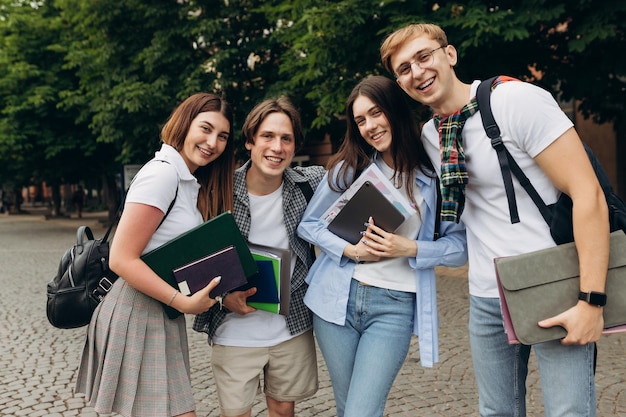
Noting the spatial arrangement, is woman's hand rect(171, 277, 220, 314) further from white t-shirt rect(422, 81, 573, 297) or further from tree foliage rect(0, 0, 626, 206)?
tree foliage rect(0, 0, 626, 206)

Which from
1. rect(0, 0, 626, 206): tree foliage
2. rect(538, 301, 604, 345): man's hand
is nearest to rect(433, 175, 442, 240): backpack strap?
rect(538, 301, 604, 345): man's hand

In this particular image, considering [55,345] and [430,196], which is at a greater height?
[430,196]

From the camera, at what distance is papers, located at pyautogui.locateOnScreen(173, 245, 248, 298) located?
221cm

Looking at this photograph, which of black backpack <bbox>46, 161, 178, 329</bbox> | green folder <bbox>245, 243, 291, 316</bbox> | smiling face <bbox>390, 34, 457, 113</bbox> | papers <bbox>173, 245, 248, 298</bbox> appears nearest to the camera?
smiling face <bbox>390, 34, 457, 113</bbox>

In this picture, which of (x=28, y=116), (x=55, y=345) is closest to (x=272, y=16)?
(x=55, y=345)

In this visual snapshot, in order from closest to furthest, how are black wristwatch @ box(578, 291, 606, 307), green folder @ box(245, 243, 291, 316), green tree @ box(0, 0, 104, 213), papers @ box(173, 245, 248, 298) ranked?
black wristwatch @ box(578, 291, 606, 307) < papers @ box(173, 245, 248, 298) < green folder @ box(245, 243, 291, 316) < green tree @ box(0, 0, 104, 213)

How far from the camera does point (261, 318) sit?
2584 mm

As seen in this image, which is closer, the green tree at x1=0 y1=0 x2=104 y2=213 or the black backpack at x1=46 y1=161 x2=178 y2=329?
the black backpack at x1=46 y1=161 x2=178 y2=329

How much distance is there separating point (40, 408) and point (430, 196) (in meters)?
3.34

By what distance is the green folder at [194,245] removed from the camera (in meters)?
2.17

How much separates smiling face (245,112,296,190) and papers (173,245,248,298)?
1.49 ft

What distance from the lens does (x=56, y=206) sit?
1247 inches

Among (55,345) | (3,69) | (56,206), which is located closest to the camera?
(55,345)

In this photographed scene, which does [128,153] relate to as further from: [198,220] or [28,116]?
[198,220]
